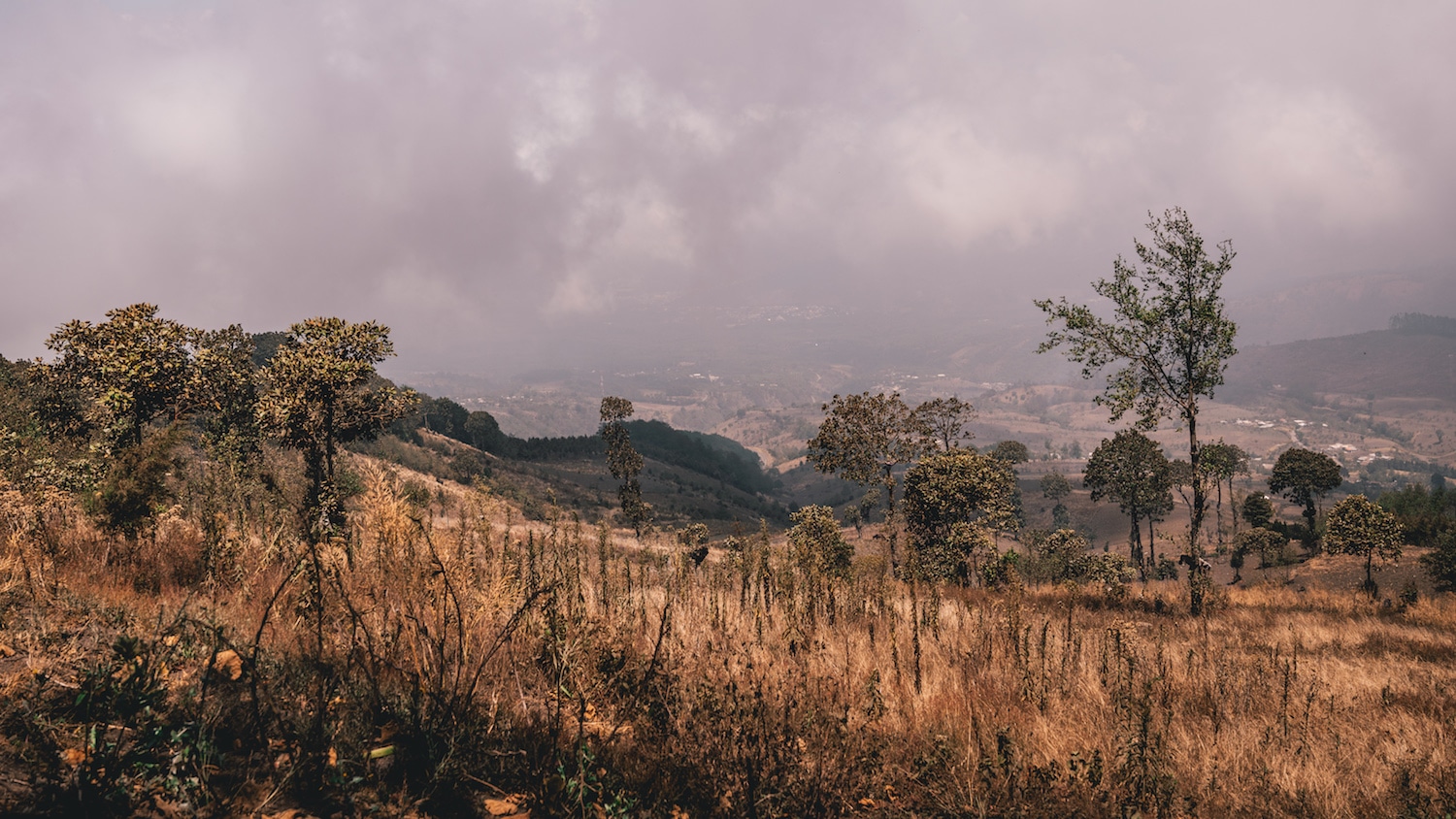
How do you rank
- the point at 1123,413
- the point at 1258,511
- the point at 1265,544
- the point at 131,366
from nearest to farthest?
1. the point at 131,366
2. the point at 1123,413
3. the point at 1265,544
4. the point at 1258,511

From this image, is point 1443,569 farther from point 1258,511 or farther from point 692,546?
point 1258,511

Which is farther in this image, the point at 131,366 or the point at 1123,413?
the point at 1123,413

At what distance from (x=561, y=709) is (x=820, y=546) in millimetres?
10491

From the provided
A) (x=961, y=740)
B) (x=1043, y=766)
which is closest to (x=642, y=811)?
(x=961, y=740)

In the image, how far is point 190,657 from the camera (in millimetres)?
4254

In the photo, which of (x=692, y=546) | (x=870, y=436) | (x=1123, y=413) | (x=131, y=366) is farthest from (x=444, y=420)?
(x=1123, y=413)

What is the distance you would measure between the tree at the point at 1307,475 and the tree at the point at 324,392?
328 ft

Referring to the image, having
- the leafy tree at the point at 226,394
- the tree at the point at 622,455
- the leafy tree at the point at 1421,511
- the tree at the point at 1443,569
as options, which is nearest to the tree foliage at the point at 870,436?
the leafy tree at the point at 226,394

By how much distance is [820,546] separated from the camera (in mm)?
14148

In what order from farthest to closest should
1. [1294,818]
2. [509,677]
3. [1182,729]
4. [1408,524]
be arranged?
[1408,524], [1182,729], [509,677], [1294,818]

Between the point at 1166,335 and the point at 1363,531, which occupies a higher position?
the point at 1166,335

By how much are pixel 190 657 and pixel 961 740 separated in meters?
5.72

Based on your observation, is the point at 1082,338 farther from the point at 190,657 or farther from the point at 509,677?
the point at 190,657

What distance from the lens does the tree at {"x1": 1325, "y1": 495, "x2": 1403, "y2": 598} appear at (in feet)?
112
